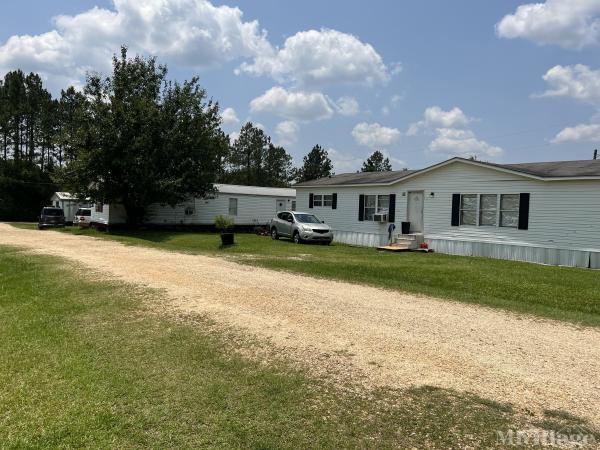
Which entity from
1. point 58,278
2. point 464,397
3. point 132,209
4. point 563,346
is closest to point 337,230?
point 132,209

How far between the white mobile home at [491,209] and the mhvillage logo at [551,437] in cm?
1347

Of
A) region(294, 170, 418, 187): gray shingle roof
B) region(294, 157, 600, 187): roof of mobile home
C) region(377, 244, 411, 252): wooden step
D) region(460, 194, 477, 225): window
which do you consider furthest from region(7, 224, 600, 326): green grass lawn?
region(294, 170, 418, 187): gray shingle roof

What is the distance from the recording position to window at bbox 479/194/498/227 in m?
17.9

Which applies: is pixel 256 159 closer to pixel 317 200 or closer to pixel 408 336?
pixel 317 200

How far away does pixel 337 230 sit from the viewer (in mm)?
23734

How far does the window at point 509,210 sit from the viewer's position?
56.9 ft

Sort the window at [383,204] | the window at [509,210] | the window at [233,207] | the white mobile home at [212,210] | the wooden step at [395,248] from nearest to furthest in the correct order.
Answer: the window at [509,210], the wooden step at [395,248], the window at [383,204], the white mobile home at [212,210], the window at [233,207]

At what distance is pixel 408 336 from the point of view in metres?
6.11

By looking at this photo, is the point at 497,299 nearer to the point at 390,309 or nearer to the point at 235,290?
the point at 390,309

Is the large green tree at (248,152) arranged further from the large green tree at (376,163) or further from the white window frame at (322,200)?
the white window frame at (322,200)

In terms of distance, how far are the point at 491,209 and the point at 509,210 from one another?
67 centimetres

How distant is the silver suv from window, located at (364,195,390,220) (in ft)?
7.78

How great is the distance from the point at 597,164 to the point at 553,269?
5.47m

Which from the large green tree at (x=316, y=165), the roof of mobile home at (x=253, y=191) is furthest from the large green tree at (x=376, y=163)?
the roof of mobile home at (x=253, y=191)
